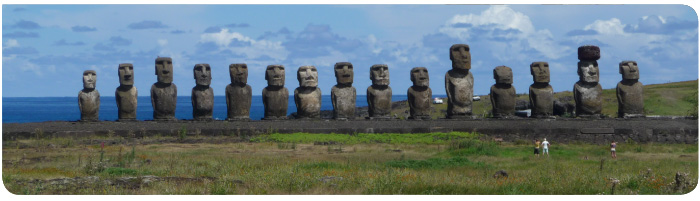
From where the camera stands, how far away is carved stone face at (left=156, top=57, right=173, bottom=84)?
29625 mm

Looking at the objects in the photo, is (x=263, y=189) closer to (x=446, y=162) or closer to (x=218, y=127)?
(x=446, y=162)

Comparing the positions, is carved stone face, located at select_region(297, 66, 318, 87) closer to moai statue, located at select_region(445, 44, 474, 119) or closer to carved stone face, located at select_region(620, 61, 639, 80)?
moai statue, located at select_region(445, 44, 474, 119)

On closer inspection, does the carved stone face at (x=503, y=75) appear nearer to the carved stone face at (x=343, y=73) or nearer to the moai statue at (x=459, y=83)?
the moai statue at (x=459, y=83)

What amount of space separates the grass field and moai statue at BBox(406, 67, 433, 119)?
3373 millimetres

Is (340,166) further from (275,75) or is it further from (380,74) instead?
(380,74)

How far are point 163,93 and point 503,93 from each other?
10010mm

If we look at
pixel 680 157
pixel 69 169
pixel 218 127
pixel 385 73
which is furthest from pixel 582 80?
pixel 69 169

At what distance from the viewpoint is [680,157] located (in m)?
22.2

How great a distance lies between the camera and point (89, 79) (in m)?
29.7

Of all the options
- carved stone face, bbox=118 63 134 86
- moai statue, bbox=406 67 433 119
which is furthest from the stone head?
moai statue, bbox=406 67 433 119

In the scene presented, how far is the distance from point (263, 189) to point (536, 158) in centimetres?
798

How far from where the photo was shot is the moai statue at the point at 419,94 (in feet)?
98.2

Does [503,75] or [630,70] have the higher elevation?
[630,70]

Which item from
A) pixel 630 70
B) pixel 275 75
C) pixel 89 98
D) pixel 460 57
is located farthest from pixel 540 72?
pixel 89 98
